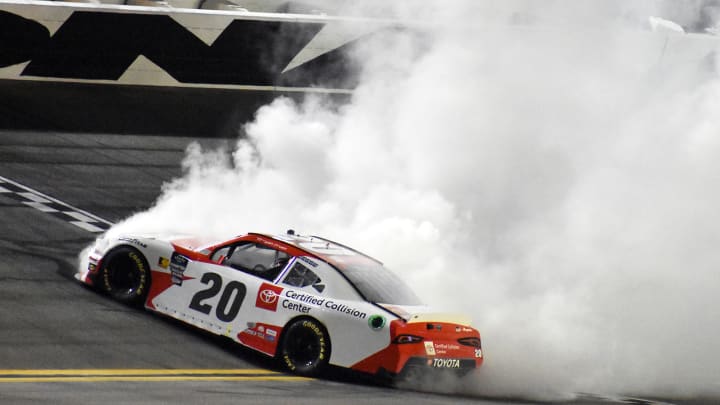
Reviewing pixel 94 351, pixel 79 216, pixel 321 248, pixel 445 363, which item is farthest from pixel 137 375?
pixel 79 216

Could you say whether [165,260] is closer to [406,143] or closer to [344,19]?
[406,143]

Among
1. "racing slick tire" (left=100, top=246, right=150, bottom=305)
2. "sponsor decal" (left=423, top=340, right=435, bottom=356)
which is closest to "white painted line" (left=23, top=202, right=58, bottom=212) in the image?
"racing slick tire" (left=100, top=246, right=150, bottom=305)

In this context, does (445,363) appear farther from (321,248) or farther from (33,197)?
(33,197)

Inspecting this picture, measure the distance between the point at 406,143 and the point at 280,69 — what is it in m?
5.09

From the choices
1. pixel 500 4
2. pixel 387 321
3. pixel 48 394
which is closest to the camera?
pixel 48 394

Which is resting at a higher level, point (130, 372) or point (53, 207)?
point (53, 207)

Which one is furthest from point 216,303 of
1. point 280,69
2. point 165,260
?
point 280,69

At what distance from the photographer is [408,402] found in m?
9.25

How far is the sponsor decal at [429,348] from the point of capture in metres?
9.95

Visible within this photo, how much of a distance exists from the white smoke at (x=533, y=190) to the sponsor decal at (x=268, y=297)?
1917mm

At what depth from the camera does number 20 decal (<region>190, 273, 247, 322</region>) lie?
10497 millimetres

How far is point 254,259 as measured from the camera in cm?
1081

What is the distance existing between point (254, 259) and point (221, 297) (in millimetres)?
459

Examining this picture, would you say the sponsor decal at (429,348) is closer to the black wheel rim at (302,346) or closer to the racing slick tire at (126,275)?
the black wheel rim at (302,346)
